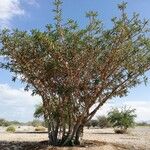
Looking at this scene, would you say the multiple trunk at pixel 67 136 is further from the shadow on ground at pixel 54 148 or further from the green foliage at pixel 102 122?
the green foliage at pixel 102 122

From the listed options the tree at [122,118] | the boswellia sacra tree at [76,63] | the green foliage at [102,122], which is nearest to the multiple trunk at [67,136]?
the boswellia sacra tree at [76,63]

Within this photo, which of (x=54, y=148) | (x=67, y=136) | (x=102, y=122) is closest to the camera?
(x=54, y=148)

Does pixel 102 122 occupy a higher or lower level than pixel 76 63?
higher

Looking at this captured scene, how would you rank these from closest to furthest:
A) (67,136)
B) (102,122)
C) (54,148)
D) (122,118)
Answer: (54,148), (67,136), (122,118), (102,122)

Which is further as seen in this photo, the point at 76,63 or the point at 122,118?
the point at 122,118

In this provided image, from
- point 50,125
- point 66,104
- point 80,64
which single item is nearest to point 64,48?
point 80,64

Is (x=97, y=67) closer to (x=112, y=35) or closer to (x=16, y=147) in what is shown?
(x=112, y=35)

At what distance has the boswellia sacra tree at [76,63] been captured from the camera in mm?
22875

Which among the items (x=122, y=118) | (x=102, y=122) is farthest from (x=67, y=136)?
(x=102, y=122)

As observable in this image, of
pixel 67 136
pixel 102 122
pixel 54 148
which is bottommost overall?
pixel 54 148

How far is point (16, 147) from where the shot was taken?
2506 cm

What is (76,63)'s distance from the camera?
76.4 ft

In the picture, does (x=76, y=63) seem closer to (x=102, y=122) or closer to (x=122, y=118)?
(x=122, y=118)

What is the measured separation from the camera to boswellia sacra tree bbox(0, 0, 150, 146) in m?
Result: 22.9
